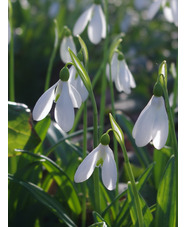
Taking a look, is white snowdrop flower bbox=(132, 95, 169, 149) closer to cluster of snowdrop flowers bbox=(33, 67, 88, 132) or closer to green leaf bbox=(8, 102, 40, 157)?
cluster of snowdrop flowers bbox=(33, 67, 88, 132)

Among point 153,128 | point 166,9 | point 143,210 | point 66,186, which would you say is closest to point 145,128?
point 153,128

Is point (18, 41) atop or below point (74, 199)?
atop

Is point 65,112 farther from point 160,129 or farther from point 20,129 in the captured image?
point 20,129

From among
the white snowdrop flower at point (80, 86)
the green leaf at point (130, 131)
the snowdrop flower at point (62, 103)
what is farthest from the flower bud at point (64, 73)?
the green leaf at point (130, 131)

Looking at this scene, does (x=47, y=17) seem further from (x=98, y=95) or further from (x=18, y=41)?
(x=98, y=95)

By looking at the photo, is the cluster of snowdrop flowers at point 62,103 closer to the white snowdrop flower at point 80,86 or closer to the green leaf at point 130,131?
the white snowdrop flower at point 80,86
